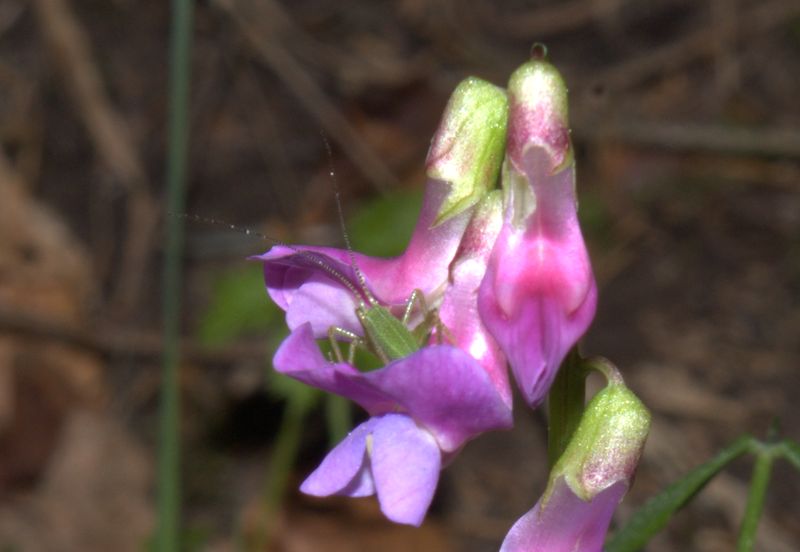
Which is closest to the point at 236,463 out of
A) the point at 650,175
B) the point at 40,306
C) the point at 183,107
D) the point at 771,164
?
the point at 40,306

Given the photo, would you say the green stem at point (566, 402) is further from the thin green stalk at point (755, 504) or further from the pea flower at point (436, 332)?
the thin green stalk at point (755, 504)

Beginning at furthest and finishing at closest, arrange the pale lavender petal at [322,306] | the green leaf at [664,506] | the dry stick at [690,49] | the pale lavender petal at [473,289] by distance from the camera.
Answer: the dry stick at [690,49]
the green leaf at [664,506]
the pale lavender petal at [322,306]
the pale lavender petal at [473,289]

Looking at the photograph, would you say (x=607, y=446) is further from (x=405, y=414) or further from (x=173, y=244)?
(x=173, y=244)

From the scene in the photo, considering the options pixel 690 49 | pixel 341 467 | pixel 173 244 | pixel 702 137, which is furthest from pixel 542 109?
pixel 690 49

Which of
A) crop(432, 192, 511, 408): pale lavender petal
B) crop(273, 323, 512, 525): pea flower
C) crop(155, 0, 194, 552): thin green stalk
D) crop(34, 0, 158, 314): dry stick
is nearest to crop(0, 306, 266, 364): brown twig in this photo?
crop(34, 0, 158, 314): dry stick

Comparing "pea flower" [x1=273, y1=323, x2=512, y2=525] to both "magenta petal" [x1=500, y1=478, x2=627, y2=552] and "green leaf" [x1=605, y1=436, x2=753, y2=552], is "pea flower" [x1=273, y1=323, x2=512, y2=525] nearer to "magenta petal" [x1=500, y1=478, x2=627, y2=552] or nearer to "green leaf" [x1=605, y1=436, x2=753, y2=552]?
"magenta petal" [x1=500, y1=478, x2=627, y2=552]

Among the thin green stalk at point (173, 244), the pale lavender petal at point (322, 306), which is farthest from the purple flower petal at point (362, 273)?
the thin green stalk at point (173, 244)
